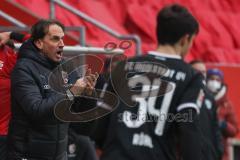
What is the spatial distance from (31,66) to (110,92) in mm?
656

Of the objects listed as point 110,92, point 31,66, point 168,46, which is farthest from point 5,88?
point 168,46

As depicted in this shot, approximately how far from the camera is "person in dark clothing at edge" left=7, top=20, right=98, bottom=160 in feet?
15.2

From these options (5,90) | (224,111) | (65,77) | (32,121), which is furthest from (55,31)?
(224,111)

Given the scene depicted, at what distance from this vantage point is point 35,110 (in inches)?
181

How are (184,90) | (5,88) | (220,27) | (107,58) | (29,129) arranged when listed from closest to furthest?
(184,90) → (29,129) → (5,88) → (107,58) → (220,27)

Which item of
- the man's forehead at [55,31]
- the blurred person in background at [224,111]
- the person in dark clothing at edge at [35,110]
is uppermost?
the man's forehead at [55,31]

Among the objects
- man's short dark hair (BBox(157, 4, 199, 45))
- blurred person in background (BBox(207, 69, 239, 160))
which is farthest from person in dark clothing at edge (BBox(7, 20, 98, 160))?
blurred person in background (BBox(207, 69, 239, 160))

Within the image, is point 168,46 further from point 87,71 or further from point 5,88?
point 5,88

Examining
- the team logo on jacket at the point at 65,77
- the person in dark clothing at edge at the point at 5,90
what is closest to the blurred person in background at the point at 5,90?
the person in dark clothing at edge at the point at 5,90

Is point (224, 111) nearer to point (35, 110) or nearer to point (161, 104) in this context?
point (35, 110)

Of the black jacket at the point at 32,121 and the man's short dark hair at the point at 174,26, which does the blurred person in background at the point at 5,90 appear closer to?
the black jacket at the point at 32,121

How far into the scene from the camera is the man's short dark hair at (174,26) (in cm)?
420

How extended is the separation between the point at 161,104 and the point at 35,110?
85 centimetres

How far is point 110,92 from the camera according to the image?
14.4 feet
